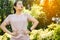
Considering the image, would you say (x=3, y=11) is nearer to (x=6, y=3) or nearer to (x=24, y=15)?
(x=6, y=3)

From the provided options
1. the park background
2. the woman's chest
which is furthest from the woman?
the park background

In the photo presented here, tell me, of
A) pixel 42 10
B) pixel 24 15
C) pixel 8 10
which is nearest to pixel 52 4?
pixel 42 10

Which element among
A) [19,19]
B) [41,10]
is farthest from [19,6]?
[41,10]

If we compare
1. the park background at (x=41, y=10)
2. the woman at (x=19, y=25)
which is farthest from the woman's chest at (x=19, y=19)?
the park background at (x=41, y=10)

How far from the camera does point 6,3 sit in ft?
22.1

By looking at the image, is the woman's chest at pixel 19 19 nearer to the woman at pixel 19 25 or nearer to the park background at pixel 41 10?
the woman at pixel 19 25

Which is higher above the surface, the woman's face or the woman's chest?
the woman's face

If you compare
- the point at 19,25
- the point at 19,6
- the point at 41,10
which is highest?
the point at 19,6

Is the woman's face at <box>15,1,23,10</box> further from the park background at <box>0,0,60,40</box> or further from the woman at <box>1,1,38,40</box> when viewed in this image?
the park background at <box>0,0,60,40</box>

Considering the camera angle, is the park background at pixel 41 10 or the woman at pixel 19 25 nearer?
the woman at pixel 19 25

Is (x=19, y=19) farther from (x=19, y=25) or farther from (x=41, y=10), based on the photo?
(x=41, y=10)

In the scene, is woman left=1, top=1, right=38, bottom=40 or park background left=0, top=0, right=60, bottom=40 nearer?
woman left=1, top=1, right=38, bottom=40

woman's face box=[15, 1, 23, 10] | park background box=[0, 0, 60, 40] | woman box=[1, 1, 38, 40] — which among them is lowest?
park background box=[0, 0, 60, 40]

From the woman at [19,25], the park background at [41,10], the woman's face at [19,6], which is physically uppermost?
the woman's face at [19,6]
